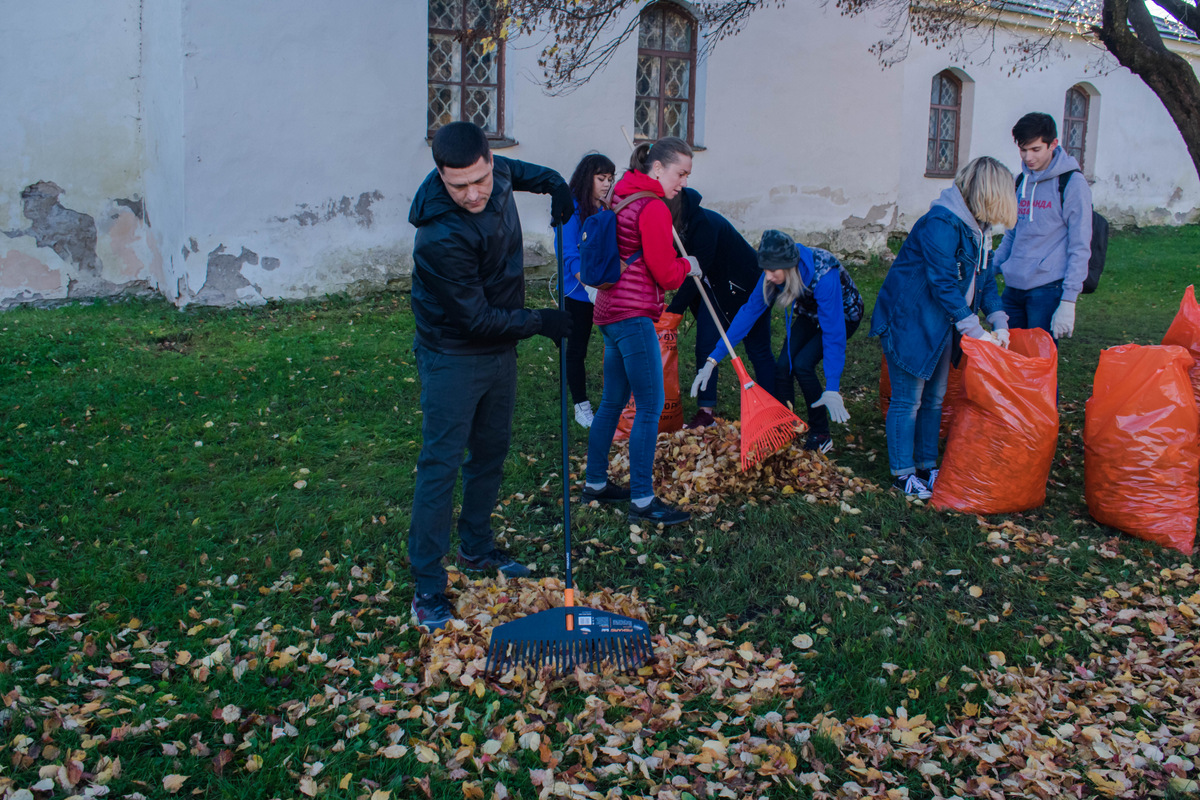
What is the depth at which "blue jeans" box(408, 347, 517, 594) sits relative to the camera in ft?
10.1

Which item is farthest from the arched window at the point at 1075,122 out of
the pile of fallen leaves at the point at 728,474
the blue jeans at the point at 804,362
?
the pile of fallen leaves at the point at 728,474

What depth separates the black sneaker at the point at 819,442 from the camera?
5.09 meters

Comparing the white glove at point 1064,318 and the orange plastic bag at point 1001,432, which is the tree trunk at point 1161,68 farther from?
the orange plastic bag at point 1001,432

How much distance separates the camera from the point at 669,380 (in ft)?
17.0

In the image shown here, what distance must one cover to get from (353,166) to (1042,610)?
791 centimetres

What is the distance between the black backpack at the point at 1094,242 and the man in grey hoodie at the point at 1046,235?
0.01 metres

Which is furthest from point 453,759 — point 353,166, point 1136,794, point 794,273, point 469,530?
Result: point 353,166

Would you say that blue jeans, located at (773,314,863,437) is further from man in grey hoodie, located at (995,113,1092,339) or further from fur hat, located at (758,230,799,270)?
man in grey hoodie, located at (995,113,1092,339)

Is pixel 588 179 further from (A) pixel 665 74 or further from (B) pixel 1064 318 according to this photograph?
(A) pixel 665 74

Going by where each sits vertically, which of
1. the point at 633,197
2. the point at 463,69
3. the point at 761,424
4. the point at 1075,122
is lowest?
the point at 761,424

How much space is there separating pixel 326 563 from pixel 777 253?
265 cm

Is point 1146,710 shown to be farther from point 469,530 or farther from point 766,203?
point 766,203

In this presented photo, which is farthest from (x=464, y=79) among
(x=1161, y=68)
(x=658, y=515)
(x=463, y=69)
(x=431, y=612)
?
(x=431, y=612)

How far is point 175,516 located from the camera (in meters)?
4.12
